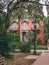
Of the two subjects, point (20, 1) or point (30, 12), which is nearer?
point (20, 1)

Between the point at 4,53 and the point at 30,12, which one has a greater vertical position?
the point at 30,12

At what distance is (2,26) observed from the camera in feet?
72.2

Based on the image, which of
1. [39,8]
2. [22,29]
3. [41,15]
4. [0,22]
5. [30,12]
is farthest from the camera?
[22,29]

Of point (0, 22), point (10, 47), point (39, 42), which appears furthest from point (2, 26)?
point (39, 42)

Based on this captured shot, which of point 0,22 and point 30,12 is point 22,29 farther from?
point 0,22

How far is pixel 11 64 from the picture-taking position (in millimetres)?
19188

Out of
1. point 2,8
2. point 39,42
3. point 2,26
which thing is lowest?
point 39,42

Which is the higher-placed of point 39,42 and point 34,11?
point 34,11

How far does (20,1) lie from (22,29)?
123 feet

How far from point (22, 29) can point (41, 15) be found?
3309 cm

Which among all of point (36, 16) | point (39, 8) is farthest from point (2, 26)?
point (36, 16)

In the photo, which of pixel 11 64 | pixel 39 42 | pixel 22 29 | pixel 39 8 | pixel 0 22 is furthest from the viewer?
pixel 22 29

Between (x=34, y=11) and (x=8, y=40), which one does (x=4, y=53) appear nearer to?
(x=8, y=40)

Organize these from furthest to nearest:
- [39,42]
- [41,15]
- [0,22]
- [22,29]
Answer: [22,29] → [39,42] → [41,15] → [0,22]
